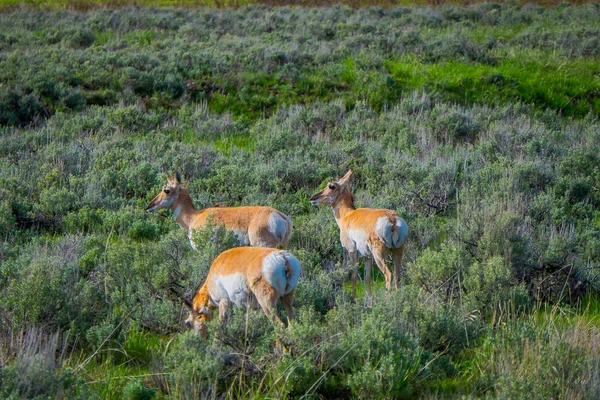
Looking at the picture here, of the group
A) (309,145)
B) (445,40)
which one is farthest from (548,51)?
(309,145)

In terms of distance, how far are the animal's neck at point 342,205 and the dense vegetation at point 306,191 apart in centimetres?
29

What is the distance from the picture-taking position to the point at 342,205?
29.5 feet

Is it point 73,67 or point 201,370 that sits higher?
point 201,370

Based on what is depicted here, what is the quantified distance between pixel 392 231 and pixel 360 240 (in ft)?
1.72

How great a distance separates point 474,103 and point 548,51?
549cm

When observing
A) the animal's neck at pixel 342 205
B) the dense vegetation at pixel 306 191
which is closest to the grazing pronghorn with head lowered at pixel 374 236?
the animal's neck at pixel 342 205

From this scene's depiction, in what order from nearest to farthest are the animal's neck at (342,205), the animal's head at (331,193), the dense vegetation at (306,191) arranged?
the dense vegetation at (306,191)
the animal's neck at (342,205)
the animal's head at (331,193)

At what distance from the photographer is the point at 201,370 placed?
16.0ft

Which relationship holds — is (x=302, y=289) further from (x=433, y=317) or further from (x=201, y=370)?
(x=201, y=370)

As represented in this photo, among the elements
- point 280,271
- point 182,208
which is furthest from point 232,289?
point 182,208

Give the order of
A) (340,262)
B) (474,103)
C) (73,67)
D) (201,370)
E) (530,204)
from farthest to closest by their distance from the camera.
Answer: (73,67) → (474,103) → (530,204) → (340,262) → (201,370)

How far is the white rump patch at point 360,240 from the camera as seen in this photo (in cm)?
789

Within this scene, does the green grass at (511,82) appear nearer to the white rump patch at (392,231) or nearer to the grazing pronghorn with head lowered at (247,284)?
the white rump patch at (392,231)

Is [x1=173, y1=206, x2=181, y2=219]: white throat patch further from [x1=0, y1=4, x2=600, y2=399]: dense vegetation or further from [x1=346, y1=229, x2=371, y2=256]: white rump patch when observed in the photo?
[x1=346, y1=229, x2=371, y2=256]: white rump patch
